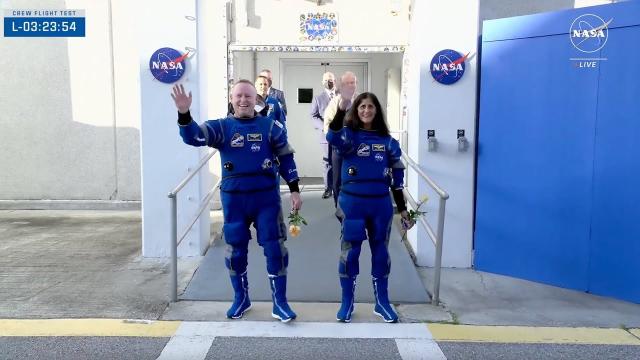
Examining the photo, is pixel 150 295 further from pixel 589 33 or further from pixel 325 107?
pixel 589 33

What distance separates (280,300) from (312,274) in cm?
100

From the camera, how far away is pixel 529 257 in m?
6.02

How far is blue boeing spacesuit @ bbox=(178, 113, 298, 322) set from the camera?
4.53 meters

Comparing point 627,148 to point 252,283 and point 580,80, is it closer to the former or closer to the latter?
point 580,80

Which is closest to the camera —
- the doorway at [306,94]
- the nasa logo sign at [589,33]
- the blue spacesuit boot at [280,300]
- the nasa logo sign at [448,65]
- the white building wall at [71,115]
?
the blue spacesuit boot at [280,300]

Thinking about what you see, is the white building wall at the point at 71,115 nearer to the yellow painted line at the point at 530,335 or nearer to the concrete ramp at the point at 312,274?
the concrete ramp at the point at 312,274

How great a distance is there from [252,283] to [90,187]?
477cm

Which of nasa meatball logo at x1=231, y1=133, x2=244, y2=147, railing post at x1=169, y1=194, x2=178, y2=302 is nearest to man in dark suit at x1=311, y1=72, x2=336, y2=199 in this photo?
railing post at x1=169, y1=194, x2=178, y2=302

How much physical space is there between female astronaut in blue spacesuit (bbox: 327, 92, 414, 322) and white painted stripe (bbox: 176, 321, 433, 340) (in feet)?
0.47

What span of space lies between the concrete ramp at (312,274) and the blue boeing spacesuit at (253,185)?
66cm

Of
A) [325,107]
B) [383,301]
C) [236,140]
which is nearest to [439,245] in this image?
[383,301]

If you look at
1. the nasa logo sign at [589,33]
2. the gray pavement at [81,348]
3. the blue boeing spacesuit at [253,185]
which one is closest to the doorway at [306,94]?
the nasa logo sign at [589,33]

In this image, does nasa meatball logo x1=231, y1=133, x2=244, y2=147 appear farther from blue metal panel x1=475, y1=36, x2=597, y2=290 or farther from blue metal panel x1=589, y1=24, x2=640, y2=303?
blue metal panel x1=589, y1=24, x2=640, y2=303

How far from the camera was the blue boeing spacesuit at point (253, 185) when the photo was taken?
453 centimetres
